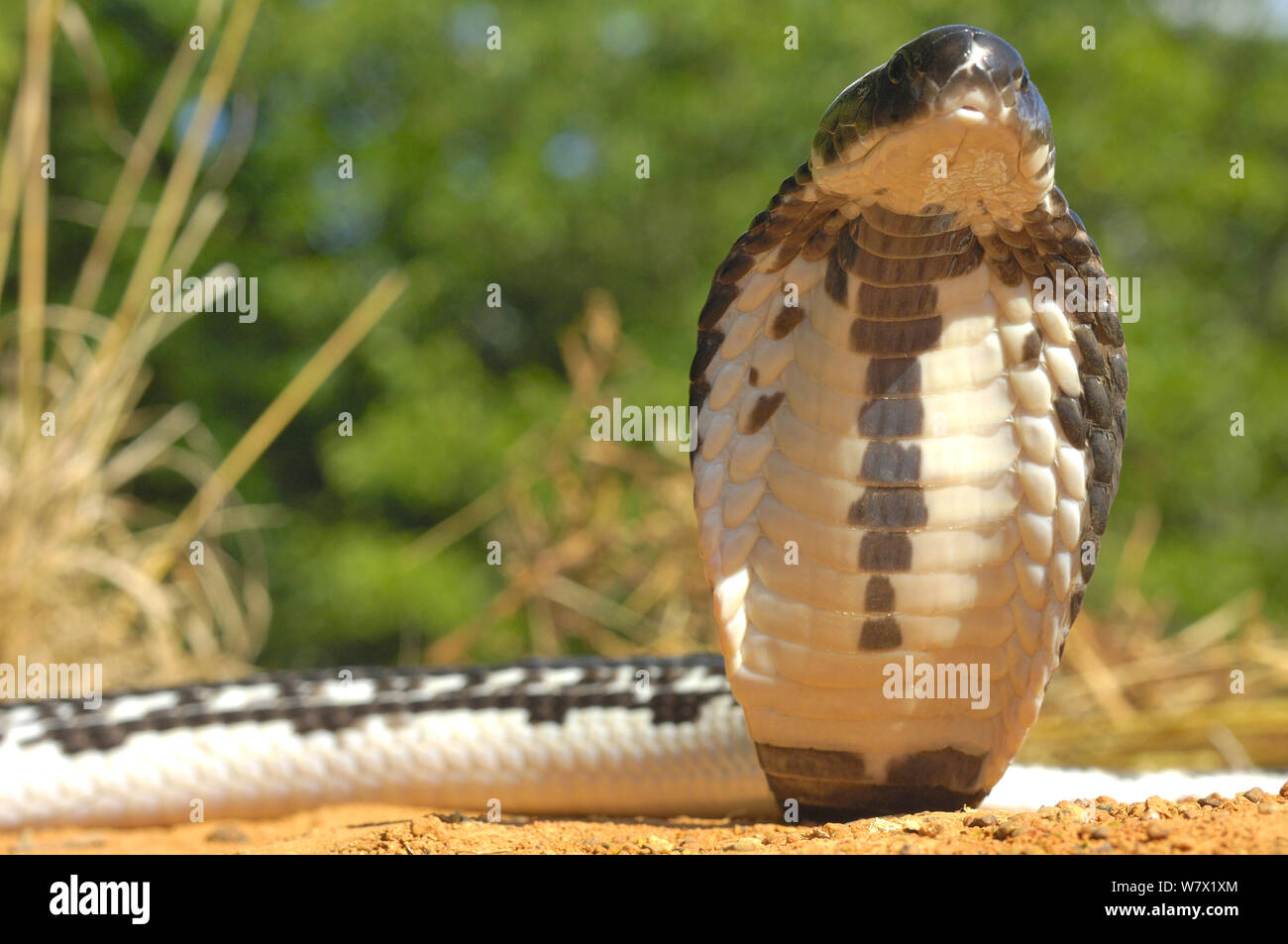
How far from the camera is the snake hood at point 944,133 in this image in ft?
5.09

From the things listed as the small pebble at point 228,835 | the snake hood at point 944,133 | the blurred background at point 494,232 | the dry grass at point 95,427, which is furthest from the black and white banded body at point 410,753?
the blurred background at point 494,232

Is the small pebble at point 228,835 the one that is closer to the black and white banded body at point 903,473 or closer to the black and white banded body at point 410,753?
the black and white banded body at point 410,753

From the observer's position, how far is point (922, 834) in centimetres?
149

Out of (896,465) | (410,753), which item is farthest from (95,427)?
(896,465)

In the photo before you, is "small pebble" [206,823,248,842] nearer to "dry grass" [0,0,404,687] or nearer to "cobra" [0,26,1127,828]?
"cobra" [0,26,1127,828]

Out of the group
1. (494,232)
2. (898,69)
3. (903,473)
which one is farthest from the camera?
(494,232)

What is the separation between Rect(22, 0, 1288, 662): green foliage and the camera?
9.80 m

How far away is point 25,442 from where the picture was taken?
161 inches

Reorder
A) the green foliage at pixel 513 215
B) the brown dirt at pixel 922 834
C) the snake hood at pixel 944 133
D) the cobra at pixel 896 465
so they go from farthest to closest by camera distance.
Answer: the green foliage at pixel 513 215, the cobra at pixel 896 465, the snake hood at pixel 944 133, the brown dirt at pixel 922 834

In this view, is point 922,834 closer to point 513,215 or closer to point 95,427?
point 95,427

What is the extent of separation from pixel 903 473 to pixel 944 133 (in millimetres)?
558

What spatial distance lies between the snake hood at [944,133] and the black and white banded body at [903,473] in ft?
0.15

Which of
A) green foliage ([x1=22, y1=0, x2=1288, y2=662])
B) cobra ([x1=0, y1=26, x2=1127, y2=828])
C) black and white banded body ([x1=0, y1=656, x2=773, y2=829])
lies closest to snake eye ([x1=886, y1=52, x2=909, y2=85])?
cobra ([x1=0, y1=26, x2=1127, y2=828])

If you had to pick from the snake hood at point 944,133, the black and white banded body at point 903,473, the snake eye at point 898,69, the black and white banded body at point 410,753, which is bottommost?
the black and white banded body at point 410,753
